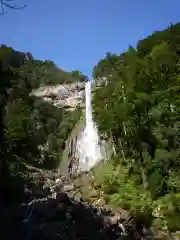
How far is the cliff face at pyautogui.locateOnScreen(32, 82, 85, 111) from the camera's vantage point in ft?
124

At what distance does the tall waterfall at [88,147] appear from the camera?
93.0 ft

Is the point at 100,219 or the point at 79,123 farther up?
the point at 79,123

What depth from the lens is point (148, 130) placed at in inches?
695

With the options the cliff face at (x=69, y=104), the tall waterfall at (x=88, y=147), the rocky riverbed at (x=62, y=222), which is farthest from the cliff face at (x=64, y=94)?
the rocky riverbed at (x=62, y=222)

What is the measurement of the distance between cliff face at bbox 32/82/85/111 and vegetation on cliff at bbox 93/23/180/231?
15.2 meters

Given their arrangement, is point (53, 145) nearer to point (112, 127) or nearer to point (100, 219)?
point (112, 127)

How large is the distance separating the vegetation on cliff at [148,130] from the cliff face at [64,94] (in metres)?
15.2

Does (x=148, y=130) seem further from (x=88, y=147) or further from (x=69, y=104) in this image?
(x=69, y=104)

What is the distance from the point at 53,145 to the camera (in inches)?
1281

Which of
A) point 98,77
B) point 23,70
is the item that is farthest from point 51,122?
point 23,70

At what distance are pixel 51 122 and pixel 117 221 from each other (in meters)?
21.9

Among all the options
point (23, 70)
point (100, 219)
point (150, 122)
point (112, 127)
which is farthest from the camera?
point (23, 70)

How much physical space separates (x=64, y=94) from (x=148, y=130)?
22.9m

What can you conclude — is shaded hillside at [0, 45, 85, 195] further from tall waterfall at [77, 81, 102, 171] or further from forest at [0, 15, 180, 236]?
tall waterfall at [77, 81, 102, 171]
